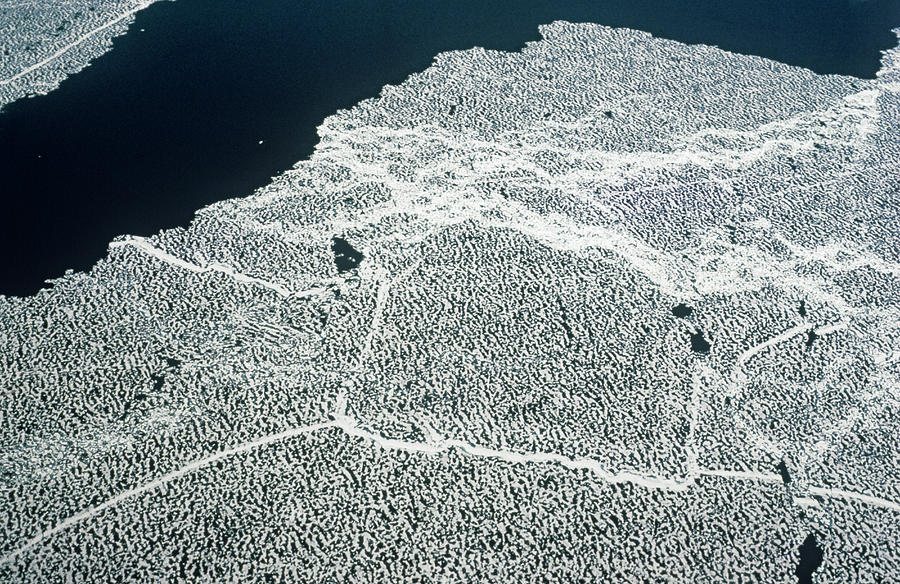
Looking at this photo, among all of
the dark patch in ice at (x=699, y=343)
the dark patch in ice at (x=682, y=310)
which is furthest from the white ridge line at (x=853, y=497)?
the dark patch in ice at (x=682, y=310)

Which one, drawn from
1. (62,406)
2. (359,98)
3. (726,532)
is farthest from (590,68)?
(62,406)

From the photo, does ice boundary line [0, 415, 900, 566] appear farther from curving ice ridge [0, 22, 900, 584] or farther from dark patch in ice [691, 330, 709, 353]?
dark patch in ice [691, 330, 709, 353]

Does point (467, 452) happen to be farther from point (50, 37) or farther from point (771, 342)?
point (50, 37)

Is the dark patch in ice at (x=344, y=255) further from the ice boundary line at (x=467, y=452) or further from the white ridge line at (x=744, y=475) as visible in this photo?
the white ridge line at (x=744, y=475)

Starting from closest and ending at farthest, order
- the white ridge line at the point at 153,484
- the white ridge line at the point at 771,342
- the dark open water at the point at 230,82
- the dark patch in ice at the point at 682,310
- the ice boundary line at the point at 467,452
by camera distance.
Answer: the white ridge line at the point at 153,484 → the ice boundary line at the point at 467,452 → the white ridge line at the point at 771,342 → the dark patch in ice at the point at 682,310 → the dark open water at the point at 230,82

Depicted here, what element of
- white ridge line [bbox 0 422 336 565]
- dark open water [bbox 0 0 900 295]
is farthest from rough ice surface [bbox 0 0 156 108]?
white ridge line [bbox 0 422 336 565]

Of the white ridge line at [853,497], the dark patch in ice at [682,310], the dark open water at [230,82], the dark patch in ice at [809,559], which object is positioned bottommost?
the dark patch in ice at [809,559]

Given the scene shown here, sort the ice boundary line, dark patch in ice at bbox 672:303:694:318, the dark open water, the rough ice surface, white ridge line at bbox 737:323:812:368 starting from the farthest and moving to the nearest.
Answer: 1. the rough ice surface
2. the dark open water
3. dark patch in ice at bbox 672:303:694:318
4. white ridge line at bbox 737:323:812:368
5. the ice boundary line
